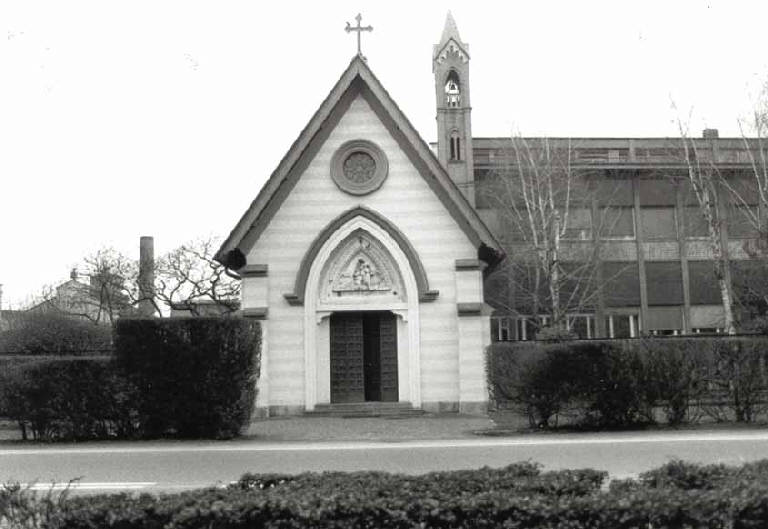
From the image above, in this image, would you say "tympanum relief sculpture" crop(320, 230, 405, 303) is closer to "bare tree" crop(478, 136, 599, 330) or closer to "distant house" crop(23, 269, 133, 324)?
"bare tree" crop(478, 136, 599, 330)

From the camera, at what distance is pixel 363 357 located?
22.9 meters

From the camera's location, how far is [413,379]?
2197 centimetres

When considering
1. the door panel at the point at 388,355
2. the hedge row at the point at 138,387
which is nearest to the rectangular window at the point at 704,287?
the door panel at the point at 388,355

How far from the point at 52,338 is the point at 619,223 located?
2950 cm

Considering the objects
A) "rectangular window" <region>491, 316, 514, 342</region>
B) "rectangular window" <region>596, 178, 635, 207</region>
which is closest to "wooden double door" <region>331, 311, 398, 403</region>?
"rectangular window" <region>491, 316, 514, 342</region>

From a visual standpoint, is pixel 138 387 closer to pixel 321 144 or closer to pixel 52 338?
pixel 52 338

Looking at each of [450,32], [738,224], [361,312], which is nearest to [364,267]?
[361,312]

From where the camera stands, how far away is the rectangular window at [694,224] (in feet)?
138

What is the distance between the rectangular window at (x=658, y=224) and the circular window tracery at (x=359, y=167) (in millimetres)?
24388

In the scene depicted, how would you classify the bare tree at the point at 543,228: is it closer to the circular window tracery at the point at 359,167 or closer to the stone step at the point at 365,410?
the circular window tracery at the point at 359,167

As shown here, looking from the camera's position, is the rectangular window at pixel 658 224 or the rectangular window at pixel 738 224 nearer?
the rectangular window at pixel 738 224

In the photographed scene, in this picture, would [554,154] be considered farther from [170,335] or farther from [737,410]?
[170,335]

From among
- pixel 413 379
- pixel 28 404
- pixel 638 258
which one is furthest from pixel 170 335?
pixel 638 258

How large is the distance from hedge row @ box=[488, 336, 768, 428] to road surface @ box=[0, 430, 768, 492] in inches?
43.9
